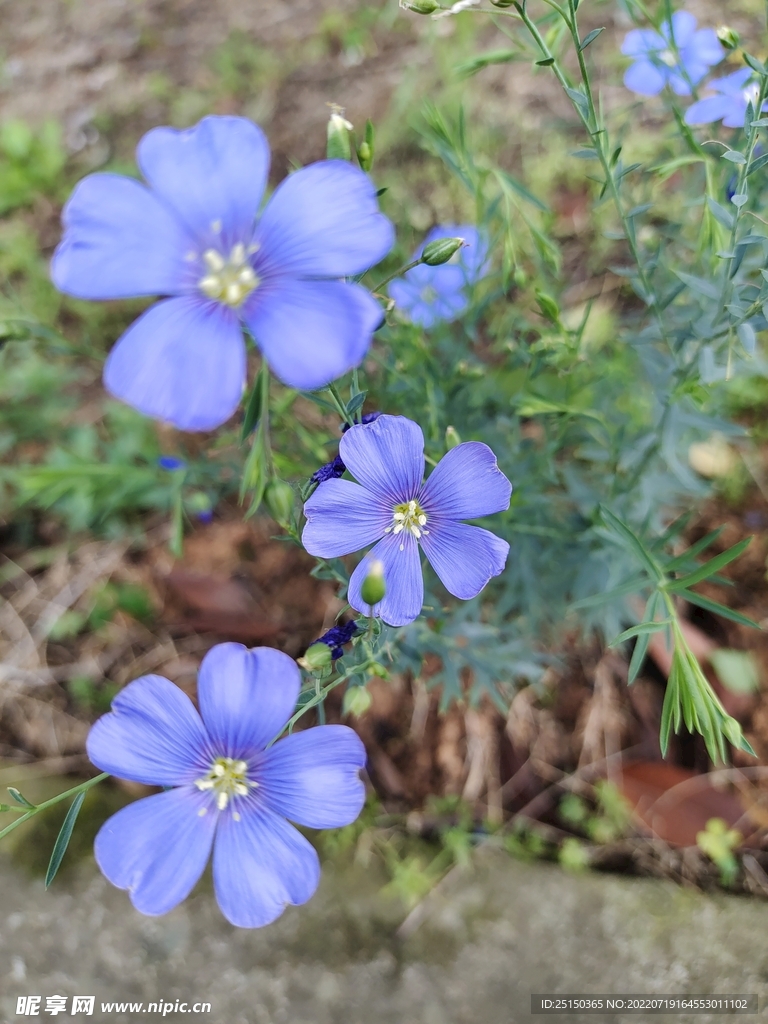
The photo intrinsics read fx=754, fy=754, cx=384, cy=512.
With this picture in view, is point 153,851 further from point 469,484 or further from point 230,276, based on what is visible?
point 230,276

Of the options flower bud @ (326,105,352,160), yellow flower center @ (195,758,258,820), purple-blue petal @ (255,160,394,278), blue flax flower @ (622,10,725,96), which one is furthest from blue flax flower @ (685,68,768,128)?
yellow flower center @ (195,758,258,820)

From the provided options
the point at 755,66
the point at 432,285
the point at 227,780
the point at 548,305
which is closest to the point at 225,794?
the point at 227,780

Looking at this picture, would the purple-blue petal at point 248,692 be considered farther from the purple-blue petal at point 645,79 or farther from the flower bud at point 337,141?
the purple-blue petal at point 645,79

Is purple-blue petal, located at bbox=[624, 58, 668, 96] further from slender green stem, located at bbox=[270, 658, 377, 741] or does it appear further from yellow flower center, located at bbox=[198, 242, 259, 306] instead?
slender green stem, located at bbox=[270, 658, 377, 741]

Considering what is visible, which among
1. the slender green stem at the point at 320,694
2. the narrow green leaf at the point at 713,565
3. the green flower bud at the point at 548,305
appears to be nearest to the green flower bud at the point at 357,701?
the slender green stem at the point at 320,694

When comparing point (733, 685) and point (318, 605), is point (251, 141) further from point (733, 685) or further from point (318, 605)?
point (733, 685)

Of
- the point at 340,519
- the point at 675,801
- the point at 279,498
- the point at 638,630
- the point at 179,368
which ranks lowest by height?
the point at 675,801
